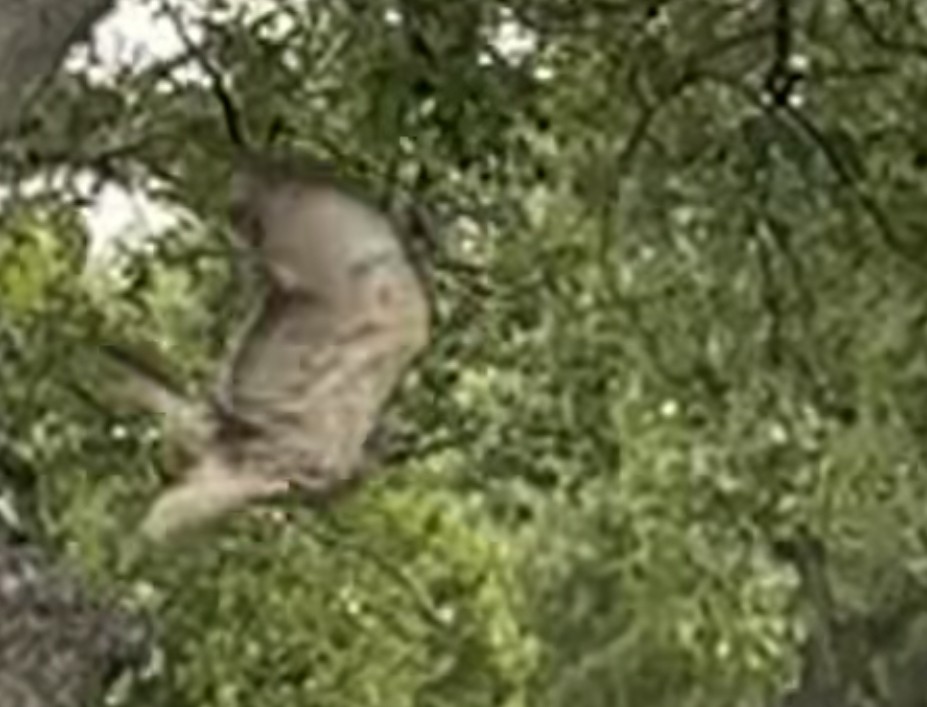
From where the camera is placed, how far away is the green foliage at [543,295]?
7426mm

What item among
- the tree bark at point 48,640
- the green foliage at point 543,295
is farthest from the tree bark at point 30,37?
the green foliage at point 543,295

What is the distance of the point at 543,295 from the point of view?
26.0 ft

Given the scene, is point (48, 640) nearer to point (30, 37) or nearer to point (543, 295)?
point (30, 37)

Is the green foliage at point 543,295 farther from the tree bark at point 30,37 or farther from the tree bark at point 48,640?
the tree bark at point 48,640

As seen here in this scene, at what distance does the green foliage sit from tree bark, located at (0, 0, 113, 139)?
144cm

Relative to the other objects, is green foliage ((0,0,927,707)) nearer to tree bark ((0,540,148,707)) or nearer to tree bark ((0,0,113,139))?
tree bark ((0,0,113,139))

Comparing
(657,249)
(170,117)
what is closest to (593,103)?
(657,249)

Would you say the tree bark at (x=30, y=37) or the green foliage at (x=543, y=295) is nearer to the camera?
the tree bark at (x=30, y=37)

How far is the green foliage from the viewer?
7426 millimetres

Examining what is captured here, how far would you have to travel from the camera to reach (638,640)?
2128cm

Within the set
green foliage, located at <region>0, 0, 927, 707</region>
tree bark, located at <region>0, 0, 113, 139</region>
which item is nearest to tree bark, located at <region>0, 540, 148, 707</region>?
tree bark, located at <region>0, 0, 113, 139</region>

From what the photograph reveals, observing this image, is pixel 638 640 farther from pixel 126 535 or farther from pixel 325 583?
pixel 126 535

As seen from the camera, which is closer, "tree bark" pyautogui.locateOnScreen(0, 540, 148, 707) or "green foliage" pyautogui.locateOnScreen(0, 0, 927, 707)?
"tree bark" pyautogui.locateOnScreen(0, 540, 148, 707)

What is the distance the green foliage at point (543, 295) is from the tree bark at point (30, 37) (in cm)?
144
